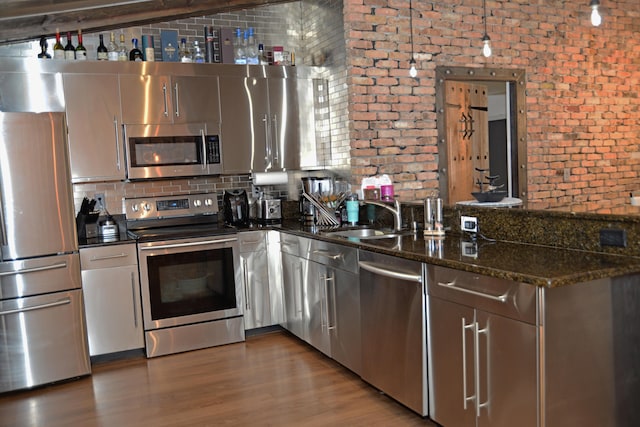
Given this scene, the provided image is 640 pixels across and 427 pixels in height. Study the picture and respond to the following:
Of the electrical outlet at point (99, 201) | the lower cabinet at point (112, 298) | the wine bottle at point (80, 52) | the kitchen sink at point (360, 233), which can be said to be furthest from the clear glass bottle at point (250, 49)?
the lower cabinet at point (112, 298)

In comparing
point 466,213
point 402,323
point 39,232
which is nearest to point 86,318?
point 39,232

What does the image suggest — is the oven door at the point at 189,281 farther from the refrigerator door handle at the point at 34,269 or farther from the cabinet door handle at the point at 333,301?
the cabinet door handle at the point at 333,301

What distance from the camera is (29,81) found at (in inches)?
165

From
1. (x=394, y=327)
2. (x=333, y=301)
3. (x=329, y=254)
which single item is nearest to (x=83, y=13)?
(x=329, y=254)

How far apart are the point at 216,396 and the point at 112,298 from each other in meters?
1.24

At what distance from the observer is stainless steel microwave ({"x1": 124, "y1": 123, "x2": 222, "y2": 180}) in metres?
4.52

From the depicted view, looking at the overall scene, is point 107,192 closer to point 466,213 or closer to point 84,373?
point 84,373

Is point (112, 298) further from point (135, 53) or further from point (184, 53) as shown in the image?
point (184, 53)

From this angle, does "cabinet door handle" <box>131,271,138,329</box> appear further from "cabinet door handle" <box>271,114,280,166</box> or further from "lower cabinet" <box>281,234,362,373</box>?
"cabinet door handle" <box>271,114,280,166</box>

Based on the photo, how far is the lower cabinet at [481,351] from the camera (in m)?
2.23

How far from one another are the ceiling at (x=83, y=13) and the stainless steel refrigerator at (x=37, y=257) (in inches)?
23.0

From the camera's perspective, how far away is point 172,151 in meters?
4.65

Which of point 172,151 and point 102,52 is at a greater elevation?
point 102,52

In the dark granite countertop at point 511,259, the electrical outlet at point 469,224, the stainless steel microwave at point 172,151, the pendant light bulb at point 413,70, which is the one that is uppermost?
the pendant light bulb at point 413,70
